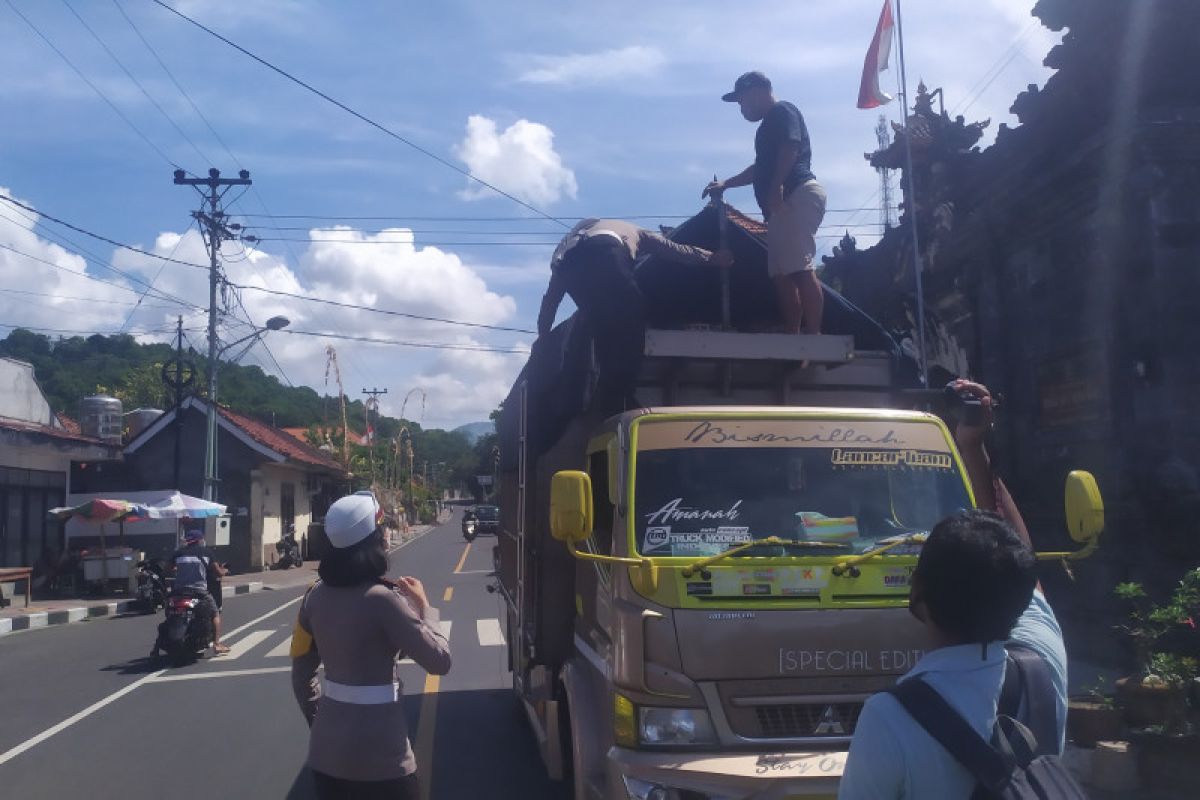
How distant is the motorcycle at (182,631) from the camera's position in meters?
12.5

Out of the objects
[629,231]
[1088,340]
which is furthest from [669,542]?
[1088,340]

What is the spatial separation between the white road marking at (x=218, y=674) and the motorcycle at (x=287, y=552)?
21848 mm

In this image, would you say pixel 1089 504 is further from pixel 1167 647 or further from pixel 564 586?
pixel 1167 647

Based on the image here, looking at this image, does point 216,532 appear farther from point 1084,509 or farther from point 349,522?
point 1084,509

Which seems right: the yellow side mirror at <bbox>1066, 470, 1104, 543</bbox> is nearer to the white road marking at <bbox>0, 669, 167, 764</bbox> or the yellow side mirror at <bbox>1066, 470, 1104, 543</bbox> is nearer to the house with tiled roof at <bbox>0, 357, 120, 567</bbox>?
the white road marking at <bbox>0, 669, 167, 764</bbox>

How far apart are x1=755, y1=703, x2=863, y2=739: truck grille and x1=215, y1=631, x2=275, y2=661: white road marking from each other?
10.3 m

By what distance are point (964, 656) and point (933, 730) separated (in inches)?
7.8

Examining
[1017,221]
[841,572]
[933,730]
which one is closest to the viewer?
[933,730]

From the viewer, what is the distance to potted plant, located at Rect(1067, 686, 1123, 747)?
6812mm

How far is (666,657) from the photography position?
4270 mm

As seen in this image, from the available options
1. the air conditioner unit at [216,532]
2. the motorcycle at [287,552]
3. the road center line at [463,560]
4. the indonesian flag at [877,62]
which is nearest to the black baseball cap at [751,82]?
the indonesian flag at [877,62]

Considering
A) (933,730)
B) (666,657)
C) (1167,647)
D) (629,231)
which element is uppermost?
(629,231)

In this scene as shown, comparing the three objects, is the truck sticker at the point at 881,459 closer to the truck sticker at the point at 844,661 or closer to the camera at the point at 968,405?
the camera at the point at 968,405

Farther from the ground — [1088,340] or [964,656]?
[1088,340]
